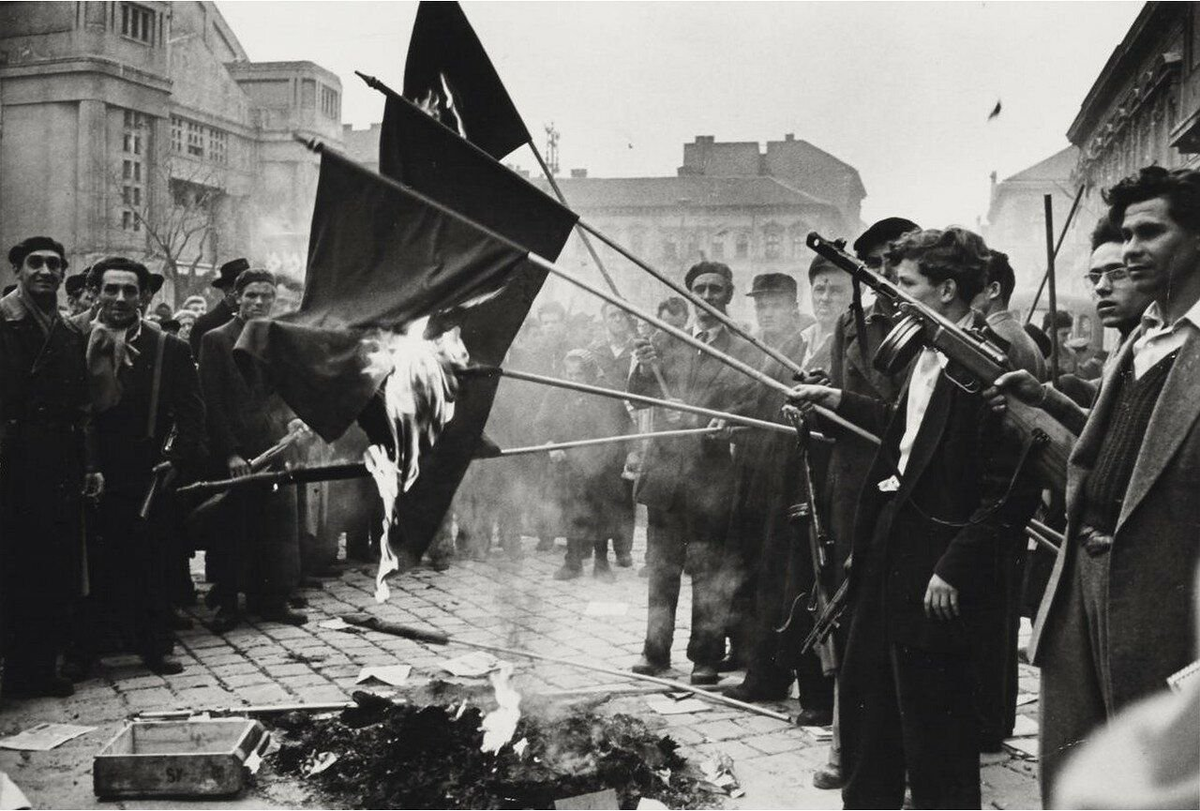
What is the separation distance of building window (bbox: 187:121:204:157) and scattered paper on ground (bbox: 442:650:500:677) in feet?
58.7

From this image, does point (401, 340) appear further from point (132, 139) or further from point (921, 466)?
point (132, 139)

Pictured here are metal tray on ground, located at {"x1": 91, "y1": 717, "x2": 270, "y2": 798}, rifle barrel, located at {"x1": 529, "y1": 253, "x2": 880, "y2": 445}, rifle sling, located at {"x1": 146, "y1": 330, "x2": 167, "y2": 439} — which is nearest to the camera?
Answer: rifle barrel, located at {"x1": 529, "y1": 253, "x2": 880, "y2": 445}

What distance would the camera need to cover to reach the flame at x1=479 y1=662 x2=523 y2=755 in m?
4.37

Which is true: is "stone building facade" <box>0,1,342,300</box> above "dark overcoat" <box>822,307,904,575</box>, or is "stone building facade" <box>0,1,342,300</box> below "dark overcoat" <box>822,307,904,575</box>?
above

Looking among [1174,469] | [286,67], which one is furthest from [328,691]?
[286,67]

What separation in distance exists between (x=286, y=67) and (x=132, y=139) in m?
15.8

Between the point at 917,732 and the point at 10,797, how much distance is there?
3.57 meters

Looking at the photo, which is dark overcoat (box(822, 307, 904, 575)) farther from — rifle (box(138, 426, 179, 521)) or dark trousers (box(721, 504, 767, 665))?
rifle (box(138, 426, 179, 521))

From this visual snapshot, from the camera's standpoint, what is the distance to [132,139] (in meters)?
24.7

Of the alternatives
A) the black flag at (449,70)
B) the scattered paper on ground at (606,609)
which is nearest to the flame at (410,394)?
the black flag at (449,70)

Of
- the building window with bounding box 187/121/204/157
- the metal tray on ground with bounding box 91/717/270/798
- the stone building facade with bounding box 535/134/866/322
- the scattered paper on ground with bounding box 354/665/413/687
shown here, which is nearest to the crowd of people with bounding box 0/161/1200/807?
the scattered paper on ground with bounding box 354/665/413/687

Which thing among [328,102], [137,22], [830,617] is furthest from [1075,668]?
[137,22]

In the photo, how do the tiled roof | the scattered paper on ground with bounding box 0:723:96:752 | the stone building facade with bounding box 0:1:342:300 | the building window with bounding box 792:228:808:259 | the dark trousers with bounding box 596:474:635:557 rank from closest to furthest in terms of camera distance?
1. the scattered paper on ground with bounding box 0:723:96:752
2. the dark trousers with bounding box 596:474:635:557
3. the tiled roof
4. the stone building facade with bounding box 0:1:342:300
5. the building window with bounding box 792:228:808:259

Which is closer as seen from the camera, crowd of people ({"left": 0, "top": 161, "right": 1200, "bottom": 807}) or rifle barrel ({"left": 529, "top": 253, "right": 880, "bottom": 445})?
crowd of people ({"left": 0, "top": 161, "right": 1200, "bottom": 807})
